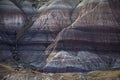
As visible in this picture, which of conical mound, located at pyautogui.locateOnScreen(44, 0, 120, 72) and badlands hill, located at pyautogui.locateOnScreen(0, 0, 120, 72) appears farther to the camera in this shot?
badlands hill, located at pyautogui.locateOnScreen(0, 0, 120, 72)

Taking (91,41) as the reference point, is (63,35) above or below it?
above

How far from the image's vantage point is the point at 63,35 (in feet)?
327

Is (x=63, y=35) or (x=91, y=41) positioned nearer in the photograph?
(x=91, y=41)

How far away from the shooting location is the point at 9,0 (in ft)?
374

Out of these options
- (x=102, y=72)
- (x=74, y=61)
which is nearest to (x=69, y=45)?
(x=74, y=61)

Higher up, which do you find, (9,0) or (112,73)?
(9,0)

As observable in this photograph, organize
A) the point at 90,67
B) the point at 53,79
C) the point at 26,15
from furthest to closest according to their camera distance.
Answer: the point at 26,15, the point at 90,67, the point at 53,79

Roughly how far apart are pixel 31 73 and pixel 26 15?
3142 centimetres

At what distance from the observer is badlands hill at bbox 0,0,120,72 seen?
94.5 meters

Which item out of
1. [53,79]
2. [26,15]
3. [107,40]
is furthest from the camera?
[26,15]

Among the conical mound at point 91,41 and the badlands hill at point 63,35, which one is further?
the badlands hill at point 63,35

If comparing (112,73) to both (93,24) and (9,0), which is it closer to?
(93,24)

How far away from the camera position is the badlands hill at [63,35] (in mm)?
94500

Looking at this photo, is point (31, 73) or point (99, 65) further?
point (99, 65)
